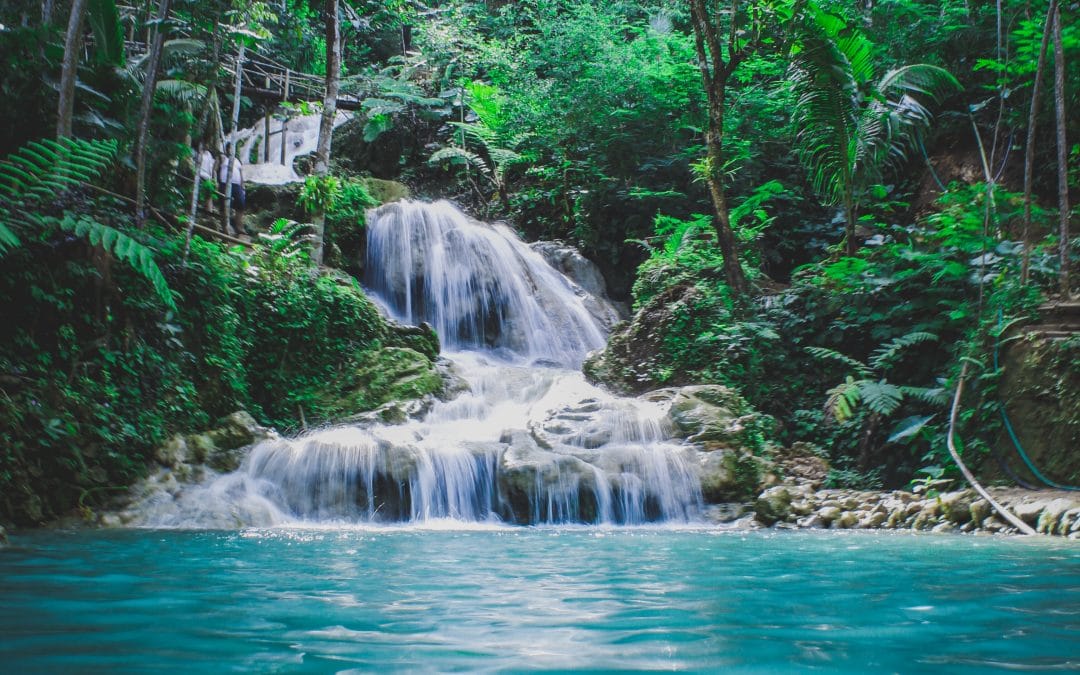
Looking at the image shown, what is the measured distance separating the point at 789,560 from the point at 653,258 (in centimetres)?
919

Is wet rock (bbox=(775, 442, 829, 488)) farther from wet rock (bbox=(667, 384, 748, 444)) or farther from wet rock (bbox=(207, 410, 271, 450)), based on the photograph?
wet rock (bbox=(207, 410, 271, 450))

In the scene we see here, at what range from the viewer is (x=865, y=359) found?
991cm

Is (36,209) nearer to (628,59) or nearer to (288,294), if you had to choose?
(288,294)

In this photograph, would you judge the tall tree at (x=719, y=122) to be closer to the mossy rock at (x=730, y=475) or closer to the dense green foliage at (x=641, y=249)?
the dense green foliage at (x=641, y=249)

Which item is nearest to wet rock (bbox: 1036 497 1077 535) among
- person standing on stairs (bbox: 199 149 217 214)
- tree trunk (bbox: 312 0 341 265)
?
tree trunk (bbox: 312 0 341 265)

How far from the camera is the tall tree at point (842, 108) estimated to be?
31.7 feet

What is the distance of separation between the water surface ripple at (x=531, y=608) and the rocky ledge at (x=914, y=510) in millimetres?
1471

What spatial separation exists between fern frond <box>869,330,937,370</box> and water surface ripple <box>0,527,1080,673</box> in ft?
13.8

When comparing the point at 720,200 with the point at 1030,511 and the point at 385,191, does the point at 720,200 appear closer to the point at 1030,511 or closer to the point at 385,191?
the point at 1030,511

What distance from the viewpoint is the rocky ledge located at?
19.6 feet

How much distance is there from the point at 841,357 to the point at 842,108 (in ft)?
11.8

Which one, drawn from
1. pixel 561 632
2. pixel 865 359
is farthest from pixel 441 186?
pixel 561 632

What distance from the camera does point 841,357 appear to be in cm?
917

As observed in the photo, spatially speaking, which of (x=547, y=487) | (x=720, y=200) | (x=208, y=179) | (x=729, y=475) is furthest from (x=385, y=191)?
(x=729, y=475)
